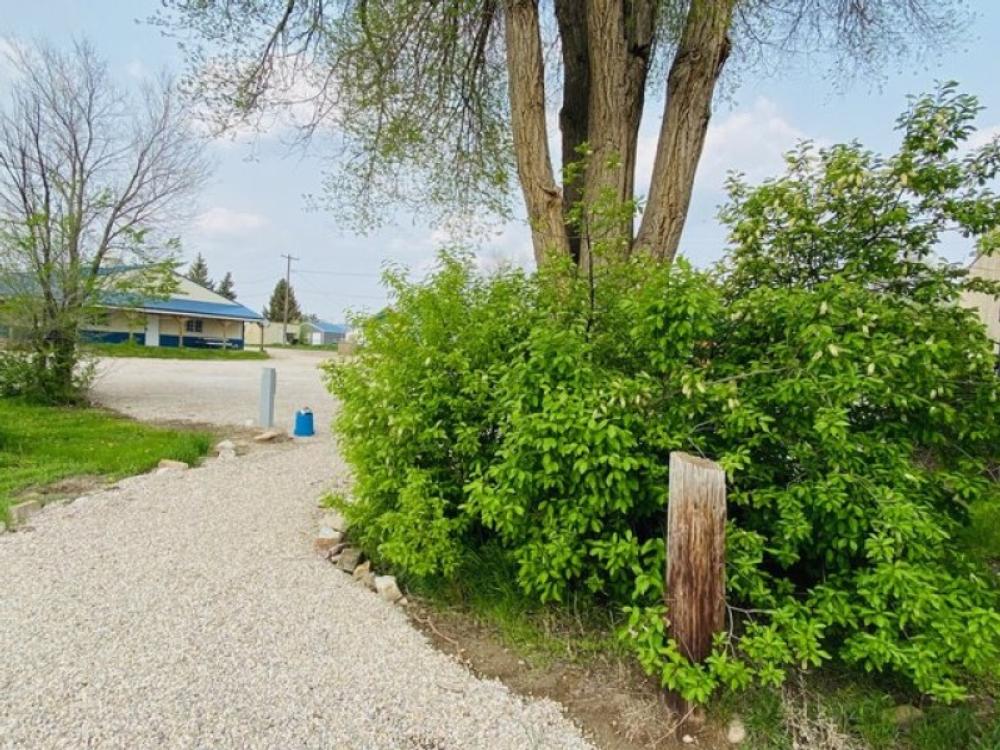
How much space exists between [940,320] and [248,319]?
3176cm

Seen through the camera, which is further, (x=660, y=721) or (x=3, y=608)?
(x=3, y=608)

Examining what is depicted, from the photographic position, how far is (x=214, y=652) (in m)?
2.24

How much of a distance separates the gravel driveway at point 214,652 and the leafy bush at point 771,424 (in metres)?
0.49

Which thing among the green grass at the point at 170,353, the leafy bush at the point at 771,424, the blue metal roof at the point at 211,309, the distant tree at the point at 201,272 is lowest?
the green grass at the point at 170,353

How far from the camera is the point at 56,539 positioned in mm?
3395

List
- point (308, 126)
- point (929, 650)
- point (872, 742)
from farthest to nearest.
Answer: point (308, 126) < point (872, 742) < point (929, 650)

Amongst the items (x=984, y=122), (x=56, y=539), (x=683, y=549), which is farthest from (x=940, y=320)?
(x=56, y=539)

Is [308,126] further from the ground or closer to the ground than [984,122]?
further from the ground

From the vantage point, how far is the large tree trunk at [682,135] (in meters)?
3.79

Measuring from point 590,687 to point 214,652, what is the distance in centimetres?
160

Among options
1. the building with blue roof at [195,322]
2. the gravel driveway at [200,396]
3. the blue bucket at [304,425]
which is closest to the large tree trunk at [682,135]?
the gravel driveway at [200,396]

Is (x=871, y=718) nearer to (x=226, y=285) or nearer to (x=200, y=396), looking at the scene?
(x=200, y=396)

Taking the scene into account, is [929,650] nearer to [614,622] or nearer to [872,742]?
[872,742]

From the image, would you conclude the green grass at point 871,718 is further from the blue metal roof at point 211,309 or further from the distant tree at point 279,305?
the distant tree at point 279,305
